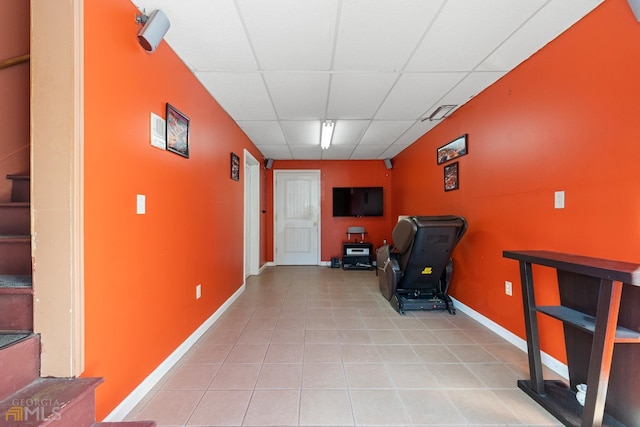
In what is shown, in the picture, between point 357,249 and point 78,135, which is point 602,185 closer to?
point 78,135

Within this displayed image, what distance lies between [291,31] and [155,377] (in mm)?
2558

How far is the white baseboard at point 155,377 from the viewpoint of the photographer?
1.38 meters

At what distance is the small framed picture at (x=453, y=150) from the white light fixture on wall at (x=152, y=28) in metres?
2.98

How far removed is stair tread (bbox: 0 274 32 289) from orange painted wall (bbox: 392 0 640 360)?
305 cm

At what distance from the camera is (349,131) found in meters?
3.75

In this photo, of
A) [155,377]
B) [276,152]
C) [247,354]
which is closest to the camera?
[155,377]

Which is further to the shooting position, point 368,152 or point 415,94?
point 368,152

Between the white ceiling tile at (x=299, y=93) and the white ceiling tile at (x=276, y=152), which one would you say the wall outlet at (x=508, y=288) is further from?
the white ceiling tile at (x=276, y=152)

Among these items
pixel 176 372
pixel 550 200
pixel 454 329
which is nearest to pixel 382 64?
pixel 550 200

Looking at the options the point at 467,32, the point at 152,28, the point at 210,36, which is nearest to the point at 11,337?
the point at 152,28

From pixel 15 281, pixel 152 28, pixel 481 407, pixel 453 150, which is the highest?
pixel 152 28

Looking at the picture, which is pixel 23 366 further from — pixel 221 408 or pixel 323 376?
pixel 323 376

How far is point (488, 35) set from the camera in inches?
69.0

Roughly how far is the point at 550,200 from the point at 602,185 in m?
0.35
